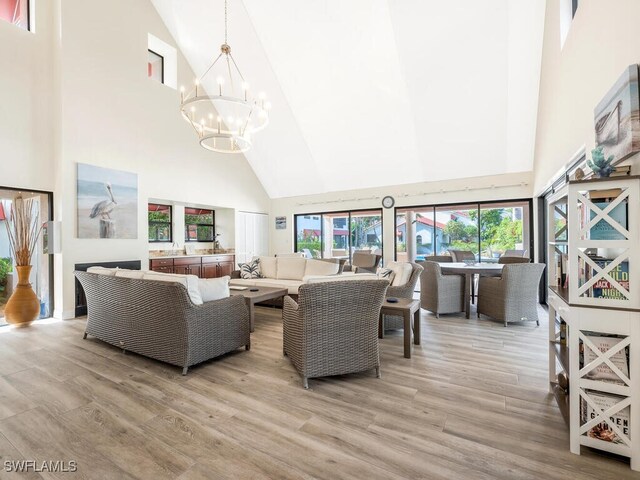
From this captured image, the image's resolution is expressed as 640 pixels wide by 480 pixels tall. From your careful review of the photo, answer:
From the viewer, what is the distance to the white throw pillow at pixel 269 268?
6.27m

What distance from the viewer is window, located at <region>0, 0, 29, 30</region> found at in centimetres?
467

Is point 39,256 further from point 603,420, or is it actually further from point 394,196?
point 394,196

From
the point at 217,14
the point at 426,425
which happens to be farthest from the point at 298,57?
the point at 426,425

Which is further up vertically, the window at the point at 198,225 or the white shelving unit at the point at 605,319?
the window at the point at 198,225

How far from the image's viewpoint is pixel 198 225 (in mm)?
8203

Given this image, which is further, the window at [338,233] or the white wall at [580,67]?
the window at [338,233]

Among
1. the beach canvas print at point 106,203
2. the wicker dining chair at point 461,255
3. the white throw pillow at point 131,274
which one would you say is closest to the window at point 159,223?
the beach canvas print at point 106,203

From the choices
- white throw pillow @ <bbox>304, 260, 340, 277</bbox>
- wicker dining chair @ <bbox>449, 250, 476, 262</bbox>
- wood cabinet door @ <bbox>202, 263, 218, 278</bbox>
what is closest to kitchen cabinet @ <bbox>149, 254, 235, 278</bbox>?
wood cabinet door @ <bbox>202, 263, 218, 278</bbox>

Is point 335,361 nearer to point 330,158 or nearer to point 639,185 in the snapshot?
point 639,185

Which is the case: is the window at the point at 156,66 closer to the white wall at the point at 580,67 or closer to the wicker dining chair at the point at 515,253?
the white wall at the point at 580,67

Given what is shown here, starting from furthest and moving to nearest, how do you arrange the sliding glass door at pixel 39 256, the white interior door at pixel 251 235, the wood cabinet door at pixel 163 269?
the white interior door at pixel 251 235, the wood cabinet door at pixel 163 269, the sliding glass door at pixel 39 256

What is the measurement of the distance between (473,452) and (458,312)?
3.59m

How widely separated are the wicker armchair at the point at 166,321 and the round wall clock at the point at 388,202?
5.48 metres

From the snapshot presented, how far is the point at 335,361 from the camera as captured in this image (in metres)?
2.58
